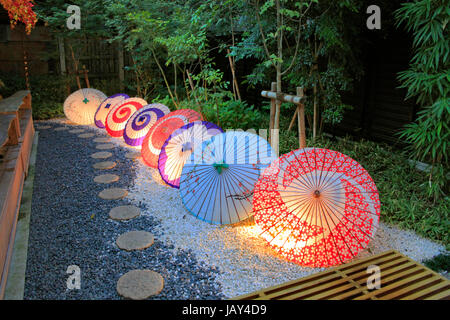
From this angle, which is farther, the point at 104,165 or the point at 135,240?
the point at 104,165

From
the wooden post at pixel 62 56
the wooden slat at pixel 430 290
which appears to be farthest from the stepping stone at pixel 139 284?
the wooden post at pixel 62 56

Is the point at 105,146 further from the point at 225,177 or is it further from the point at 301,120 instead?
the point at 301,120

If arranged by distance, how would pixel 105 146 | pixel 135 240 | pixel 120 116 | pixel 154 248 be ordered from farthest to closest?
pixel 120 116
pixel 105 146
pixel 135 240
pixel 154 248

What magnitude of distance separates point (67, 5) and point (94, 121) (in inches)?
153

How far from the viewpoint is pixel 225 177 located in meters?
3.80

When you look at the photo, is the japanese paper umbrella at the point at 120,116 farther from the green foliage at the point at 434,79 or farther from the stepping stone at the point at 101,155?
the green foliage at the point at 434,79

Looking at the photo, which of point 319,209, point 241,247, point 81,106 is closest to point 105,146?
point 81,106

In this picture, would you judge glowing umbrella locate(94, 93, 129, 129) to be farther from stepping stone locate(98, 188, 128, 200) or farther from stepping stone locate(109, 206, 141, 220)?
stepping stone locate(109, 206, 141, 220)

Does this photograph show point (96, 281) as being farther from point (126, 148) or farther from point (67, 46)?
point (67, 46)

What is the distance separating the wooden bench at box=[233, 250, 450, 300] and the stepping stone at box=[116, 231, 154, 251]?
130 centimetres

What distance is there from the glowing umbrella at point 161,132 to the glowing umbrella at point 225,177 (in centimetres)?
161

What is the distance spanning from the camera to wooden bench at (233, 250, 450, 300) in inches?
102

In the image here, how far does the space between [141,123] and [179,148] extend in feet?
6.92
